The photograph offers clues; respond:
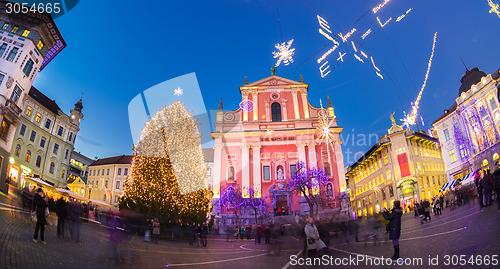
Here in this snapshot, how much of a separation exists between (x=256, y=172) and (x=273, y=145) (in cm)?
461

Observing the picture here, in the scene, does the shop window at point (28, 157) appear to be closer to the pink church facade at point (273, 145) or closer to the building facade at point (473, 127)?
the pink church facade at point (273, 145)

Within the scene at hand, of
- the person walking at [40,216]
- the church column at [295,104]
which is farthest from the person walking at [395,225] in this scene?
the church column at [295,104]

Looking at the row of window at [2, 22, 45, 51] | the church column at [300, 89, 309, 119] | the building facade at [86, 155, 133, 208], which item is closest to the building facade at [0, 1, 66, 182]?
the row of window at [2, 22, 45, 51]

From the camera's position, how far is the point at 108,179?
56.9 m

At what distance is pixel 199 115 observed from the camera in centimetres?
2619

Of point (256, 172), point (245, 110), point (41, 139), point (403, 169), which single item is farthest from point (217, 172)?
point (403, 169)

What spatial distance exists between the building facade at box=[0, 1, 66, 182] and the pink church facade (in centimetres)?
2056

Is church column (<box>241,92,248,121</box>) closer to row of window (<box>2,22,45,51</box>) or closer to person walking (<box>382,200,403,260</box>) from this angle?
row of window (<box>2,22,45,51</box>)

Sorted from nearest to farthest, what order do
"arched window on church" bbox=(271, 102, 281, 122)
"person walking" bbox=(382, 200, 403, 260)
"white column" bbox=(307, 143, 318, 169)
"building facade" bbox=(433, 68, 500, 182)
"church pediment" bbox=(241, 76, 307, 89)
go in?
"person walking" bbox=(382, 200, 403, 260) → "building facade" bbox=(433, 68, 500, 182) → "white column" bbox=(307, 143, 318, 169) → "arched window on church" bbox=(271, 102, 281, 122) → "church pediment" bbox=(241, 76, 307, 89)

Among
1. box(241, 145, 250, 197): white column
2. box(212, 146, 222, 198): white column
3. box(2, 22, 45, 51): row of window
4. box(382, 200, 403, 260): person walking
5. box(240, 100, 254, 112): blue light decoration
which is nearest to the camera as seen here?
box(382, 200, 403, 260): person walking

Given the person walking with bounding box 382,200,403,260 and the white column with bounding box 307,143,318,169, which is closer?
the person walking with bounding box 382,200,403,260

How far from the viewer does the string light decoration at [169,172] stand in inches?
786

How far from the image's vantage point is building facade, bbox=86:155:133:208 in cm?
5609

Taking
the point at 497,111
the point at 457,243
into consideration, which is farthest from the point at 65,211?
the point at 497,111
